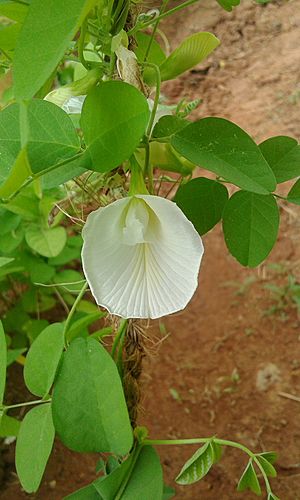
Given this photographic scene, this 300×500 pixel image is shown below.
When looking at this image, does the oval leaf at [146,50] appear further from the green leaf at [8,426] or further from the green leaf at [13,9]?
the green leaf at [8,426]

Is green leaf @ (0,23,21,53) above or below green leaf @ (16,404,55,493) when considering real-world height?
above

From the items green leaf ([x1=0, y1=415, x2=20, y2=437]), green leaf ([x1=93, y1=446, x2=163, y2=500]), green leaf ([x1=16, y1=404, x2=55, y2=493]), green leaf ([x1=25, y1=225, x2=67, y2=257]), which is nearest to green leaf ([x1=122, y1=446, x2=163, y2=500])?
green leaf ([x1=93, y1=446, x2=163, y2=500])

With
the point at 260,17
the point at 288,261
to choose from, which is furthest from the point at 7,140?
the point at 260,17

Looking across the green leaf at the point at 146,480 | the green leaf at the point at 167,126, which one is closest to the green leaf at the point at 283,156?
the green leaf at the point at 167,126

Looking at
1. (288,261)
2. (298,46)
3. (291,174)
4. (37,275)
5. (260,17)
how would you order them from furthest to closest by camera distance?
(260,17) < (298,46) < (288,261) < (37,275) < (291,174)

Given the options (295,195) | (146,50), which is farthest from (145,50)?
(295,195)

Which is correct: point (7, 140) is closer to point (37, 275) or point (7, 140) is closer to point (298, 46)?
point (37, 275)

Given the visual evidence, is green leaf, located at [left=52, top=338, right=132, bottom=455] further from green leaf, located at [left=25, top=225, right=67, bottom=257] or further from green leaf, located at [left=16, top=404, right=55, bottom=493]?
green leaf, located at [left=25, top=225, right=67, bottom=257]
